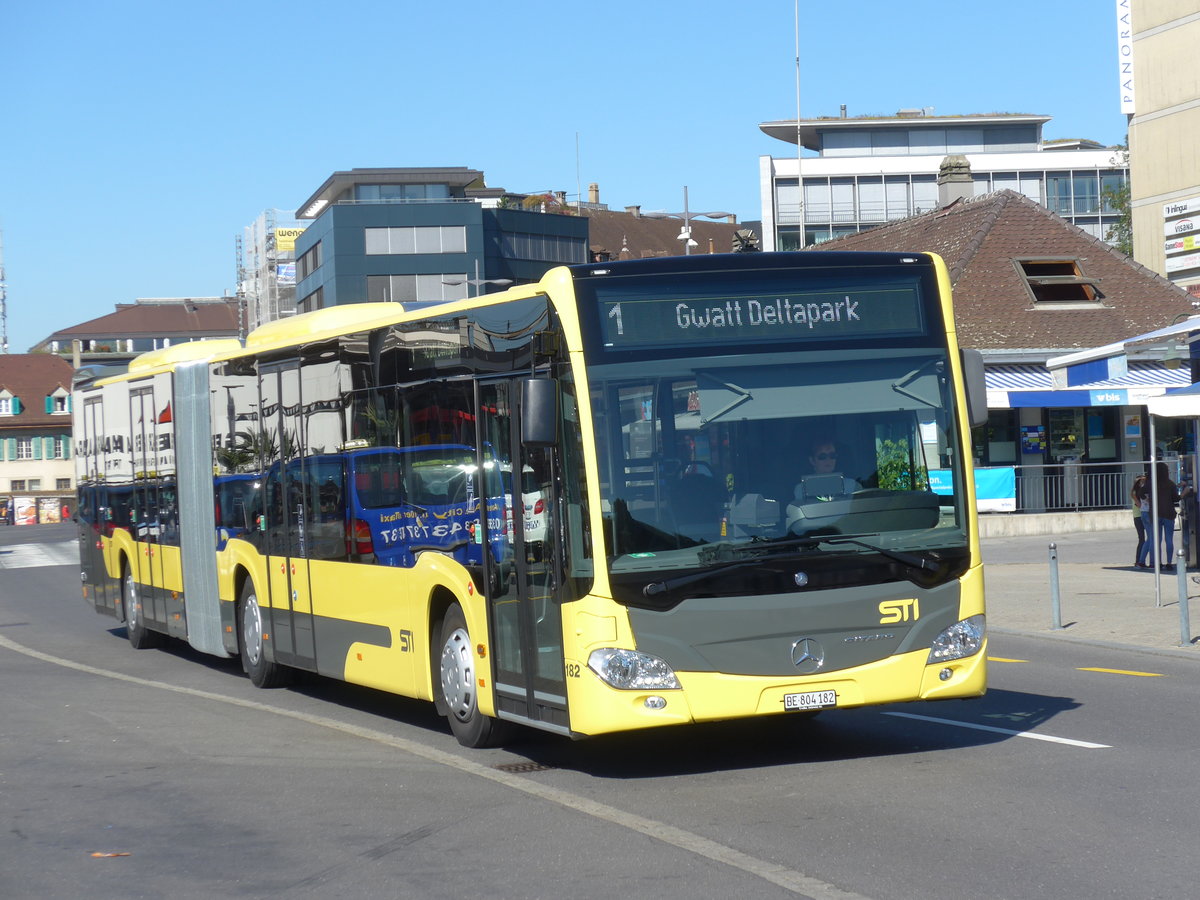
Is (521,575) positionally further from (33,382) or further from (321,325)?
(33,382)

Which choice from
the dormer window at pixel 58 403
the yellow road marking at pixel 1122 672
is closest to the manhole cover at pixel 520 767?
the yellow road marking at pixel 1122 672

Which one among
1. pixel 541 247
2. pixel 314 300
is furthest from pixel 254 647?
pixel 541 247

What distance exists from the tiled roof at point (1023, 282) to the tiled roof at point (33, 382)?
9015 cm

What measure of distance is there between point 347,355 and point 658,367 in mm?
4070

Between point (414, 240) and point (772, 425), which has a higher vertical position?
point (414, 240)

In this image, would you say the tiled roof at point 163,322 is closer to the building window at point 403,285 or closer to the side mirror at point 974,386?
the building window at point 403,285

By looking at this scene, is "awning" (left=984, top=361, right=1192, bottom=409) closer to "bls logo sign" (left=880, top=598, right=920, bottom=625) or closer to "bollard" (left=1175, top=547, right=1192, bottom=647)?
"bollard" (left=1175, top=547, right=1192, bottom=647)

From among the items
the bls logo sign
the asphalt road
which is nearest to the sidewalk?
the asphalt road

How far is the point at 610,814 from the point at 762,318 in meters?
2.96

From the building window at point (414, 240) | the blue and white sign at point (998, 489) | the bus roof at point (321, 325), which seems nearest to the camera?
the bus roof at point (321, 325)

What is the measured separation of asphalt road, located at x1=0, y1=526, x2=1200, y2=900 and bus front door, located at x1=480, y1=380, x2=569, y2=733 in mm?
508

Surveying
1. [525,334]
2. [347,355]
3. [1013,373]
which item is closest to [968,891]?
[525,334]

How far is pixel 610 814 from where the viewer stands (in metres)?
8.42

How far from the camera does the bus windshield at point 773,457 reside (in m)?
9.03
